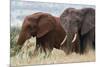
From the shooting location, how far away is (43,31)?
6.93ft

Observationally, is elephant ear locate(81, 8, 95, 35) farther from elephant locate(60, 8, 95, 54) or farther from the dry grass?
the dry grass

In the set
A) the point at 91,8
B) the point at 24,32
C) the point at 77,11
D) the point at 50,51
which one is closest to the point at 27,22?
the point at 24,32

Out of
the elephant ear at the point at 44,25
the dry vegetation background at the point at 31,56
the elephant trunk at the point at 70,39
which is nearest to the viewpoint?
the dry vegetation background at the point at 31,56

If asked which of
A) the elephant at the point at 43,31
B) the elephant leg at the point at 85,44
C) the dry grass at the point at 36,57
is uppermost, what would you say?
the elephant at the point at 43,31

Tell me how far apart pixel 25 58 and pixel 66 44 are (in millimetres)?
488

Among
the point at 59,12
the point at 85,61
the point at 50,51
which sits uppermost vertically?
the point at 59,12

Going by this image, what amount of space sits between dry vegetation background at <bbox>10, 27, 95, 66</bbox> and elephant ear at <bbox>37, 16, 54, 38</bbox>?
11 centimetres

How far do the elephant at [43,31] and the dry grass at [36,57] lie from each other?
53 millimetres

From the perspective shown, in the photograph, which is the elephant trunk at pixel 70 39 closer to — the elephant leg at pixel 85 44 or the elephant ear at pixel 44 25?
the elephant leg at pixel 85 44

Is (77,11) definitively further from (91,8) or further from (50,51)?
(50,51)

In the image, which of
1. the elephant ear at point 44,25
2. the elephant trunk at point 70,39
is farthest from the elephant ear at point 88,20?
the elephant ear at point 44,25

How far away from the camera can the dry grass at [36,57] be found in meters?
2.02

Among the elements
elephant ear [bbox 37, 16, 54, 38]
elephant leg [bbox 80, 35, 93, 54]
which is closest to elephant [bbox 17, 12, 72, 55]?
elephant ear [bbox 37, 16, 54, 38]

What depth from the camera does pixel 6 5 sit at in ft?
6.45
